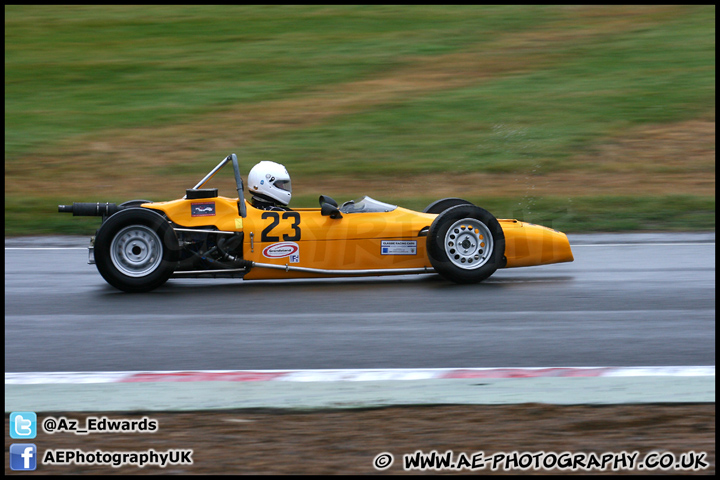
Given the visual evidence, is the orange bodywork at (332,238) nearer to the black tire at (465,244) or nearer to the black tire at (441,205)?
the black tire at (465,244)

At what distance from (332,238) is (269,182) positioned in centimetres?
89

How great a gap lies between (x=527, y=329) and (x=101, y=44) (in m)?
20.5

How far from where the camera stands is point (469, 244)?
329 inches

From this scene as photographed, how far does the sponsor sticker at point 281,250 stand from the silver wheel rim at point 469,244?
54.2 inches

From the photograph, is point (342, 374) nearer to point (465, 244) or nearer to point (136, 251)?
point (465, 244)

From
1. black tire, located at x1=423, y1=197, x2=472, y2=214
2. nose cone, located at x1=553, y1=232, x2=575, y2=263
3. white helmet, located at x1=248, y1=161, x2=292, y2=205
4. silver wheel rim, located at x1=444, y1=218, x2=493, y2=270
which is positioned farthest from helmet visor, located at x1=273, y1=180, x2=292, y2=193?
nose cone, located at x1=553, y1=232, x2=575, y2=263

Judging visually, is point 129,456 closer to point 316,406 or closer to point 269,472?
point 269,472

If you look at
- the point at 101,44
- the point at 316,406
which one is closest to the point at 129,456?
the point at 316,406

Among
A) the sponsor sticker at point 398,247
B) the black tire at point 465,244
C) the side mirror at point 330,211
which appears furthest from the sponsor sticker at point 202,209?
the black tire at point 465,244

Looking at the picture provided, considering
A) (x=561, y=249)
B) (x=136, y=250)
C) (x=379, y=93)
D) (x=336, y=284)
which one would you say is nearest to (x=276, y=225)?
(x=336, y=284)

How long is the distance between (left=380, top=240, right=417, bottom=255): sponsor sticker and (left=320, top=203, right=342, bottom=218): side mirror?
1.61ft

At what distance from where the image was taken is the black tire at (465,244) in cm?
816

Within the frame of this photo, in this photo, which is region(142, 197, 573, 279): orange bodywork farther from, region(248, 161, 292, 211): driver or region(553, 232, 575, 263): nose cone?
→ region(248, 161, 292, 211): driver

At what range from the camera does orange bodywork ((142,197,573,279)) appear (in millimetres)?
8219
